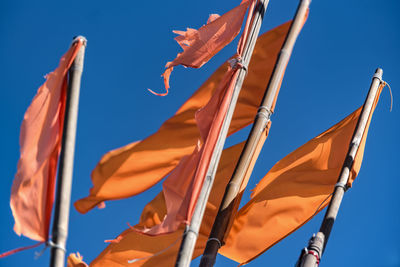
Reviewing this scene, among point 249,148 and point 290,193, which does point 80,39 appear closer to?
point 249,148

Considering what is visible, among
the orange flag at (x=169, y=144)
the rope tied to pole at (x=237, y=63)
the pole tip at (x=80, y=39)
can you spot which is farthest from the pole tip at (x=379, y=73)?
the pole tip at (x=80, y=39)

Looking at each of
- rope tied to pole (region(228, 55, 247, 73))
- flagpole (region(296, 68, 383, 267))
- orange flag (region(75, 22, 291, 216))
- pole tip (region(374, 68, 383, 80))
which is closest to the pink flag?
rope tied to pole (region(228, 55, 247, 73))

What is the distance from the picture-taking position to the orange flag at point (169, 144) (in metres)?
8.74

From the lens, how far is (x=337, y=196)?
8.65 metres

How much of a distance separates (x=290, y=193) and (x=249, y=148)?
68.6 inches

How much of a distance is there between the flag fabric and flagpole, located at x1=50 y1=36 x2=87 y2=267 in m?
2.27

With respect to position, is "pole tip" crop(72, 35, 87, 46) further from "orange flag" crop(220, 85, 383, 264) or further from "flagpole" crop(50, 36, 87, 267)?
"orange flag" crop(220, 85, 383, 264)

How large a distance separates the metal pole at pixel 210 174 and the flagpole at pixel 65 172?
1.20 metres

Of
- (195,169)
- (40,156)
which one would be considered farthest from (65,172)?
(195,169)

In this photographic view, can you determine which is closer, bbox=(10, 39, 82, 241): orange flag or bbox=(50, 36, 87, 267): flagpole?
bbox=(50, 36, 87, 267): flagpole

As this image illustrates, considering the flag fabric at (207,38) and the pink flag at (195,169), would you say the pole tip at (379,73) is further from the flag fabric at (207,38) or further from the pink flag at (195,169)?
the pink flag at (195,169)

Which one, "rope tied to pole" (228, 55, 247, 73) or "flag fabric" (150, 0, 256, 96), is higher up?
"flag fabric" (150, 0, 256, 96)

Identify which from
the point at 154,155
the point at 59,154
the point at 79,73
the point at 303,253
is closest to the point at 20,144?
the point at 59,154

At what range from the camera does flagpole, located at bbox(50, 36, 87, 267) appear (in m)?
6.89
